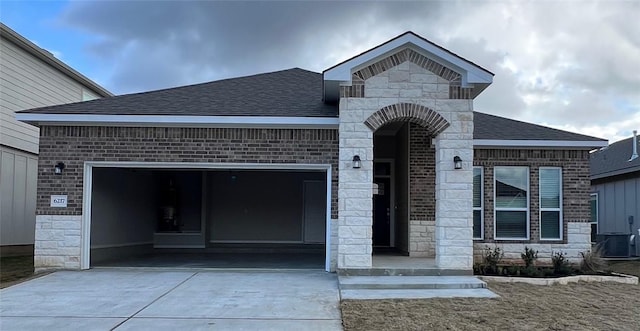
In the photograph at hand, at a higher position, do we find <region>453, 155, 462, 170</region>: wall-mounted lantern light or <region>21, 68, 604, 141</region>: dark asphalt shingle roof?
<region>21, 68, 604, 141</region>: dark asphalt shingle roof

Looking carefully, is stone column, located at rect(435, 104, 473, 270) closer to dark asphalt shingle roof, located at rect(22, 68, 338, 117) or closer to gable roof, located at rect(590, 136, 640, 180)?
dark asphalt shingle roof, located at rect(22, 68, 338, 117)

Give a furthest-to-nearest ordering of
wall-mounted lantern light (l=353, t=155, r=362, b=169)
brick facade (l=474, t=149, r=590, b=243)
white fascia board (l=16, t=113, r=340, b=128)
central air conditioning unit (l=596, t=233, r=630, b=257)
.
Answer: central air conditioning unit (l=596, t=233, r=630, b=257) < brick facade (l=474, t=149, r=590, b=243) < white fascia board (l=16, t=113, r=340, b=128) < wall-mounted lantern light (l=353, t=155, r=362, b=169)

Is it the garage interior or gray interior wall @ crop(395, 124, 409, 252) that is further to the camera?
the garage interior

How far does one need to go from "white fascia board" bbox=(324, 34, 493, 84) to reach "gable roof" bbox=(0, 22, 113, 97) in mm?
9940

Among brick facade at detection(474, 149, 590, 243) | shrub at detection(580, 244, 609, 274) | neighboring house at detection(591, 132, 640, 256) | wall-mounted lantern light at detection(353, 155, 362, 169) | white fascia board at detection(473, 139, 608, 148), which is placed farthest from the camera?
neighboring house at detection(591, 132, 640, 256)

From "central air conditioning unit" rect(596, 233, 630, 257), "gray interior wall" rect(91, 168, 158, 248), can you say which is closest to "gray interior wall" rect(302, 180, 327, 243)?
"gray interior wall" rect(91, 168, 158, 248)

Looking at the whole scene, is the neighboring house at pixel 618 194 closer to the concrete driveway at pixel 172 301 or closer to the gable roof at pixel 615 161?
the gable roof at pixel 615 161

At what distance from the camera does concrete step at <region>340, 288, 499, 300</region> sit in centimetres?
869

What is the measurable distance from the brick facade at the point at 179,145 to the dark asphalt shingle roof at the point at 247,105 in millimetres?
401

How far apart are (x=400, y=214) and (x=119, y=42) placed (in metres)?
14.4

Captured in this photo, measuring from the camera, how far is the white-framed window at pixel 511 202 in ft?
41.7

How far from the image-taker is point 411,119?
431 inches

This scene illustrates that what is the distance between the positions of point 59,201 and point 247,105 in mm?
4481

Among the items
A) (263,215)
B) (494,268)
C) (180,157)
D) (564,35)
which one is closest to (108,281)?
(180,157)
